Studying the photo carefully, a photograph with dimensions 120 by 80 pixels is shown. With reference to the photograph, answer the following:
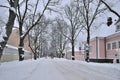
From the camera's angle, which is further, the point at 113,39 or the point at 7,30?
the point at 113,39

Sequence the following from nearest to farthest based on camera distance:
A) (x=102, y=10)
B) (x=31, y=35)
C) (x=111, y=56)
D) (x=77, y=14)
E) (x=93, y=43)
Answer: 1. (x=102, y=10)
2. (x=111, y=56)
3. (x=77, y=14)
4. (x=93, y=43)
5. (x=31, y=35)

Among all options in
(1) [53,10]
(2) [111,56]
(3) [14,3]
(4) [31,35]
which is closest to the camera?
(3) [14,3]

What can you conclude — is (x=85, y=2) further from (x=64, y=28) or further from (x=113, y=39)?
(x=64, y=28)

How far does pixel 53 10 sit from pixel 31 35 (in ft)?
124

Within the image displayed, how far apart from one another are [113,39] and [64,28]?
2131 centimetres

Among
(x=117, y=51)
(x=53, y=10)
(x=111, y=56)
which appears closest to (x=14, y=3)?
(x=53, y=10)

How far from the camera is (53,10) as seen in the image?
35906 mm

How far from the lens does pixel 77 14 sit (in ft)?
200

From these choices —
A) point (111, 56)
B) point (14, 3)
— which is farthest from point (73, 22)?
point (14, 3)

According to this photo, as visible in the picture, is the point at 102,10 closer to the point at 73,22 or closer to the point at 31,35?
the point at 73,22

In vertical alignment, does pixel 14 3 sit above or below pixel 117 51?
above

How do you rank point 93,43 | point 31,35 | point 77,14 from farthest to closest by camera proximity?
point 31,35 → point 93,43 → point 77,14

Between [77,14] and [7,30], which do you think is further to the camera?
[77,14]

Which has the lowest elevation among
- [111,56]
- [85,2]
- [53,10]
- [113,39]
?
[111,56]
